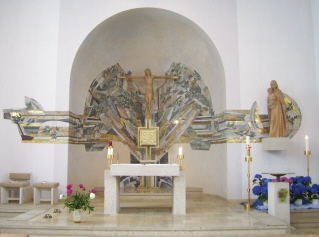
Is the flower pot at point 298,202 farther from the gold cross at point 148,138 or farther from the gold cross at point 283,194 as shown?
the gold cross at point 148,138

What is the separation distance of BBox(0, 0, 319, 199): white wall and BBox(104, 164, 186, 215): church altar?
7.66 ft

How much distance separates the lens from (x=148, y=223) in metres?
6.45

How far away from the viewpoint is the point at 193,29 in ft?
33.4

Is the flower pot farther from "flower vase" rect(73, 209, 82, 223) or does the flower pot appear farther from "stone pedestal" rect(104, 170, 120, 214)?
"flower vase" rect(73, 209, 82, 223)

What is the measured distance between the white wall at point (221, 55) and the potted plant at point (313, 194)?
4.10ft

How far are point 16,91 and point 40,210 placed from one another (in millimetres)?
3360

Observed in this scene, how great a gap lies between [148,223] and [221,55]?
497 centimetres

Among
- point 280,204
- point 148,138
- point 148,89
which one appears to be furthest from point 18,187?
point 280,204

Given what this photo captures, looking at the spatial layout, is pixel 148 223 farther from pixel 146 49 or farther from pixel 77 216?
pixel 146 49

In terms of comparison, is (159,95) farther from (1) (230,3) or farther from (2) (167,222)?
(2) (167,222)

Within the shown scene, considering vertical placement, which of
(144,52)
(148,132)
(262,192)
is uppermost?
(144,52)

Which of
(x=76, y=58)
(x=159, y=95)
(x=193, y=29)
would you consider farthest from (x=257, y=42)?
(x=76, y=58)

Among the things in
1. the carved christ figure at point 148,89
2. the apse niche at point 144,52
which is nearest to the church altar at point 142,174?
the apse niche at point 144,52

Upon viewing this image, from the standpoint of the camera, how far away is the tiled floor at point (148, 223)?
19.9 ft
